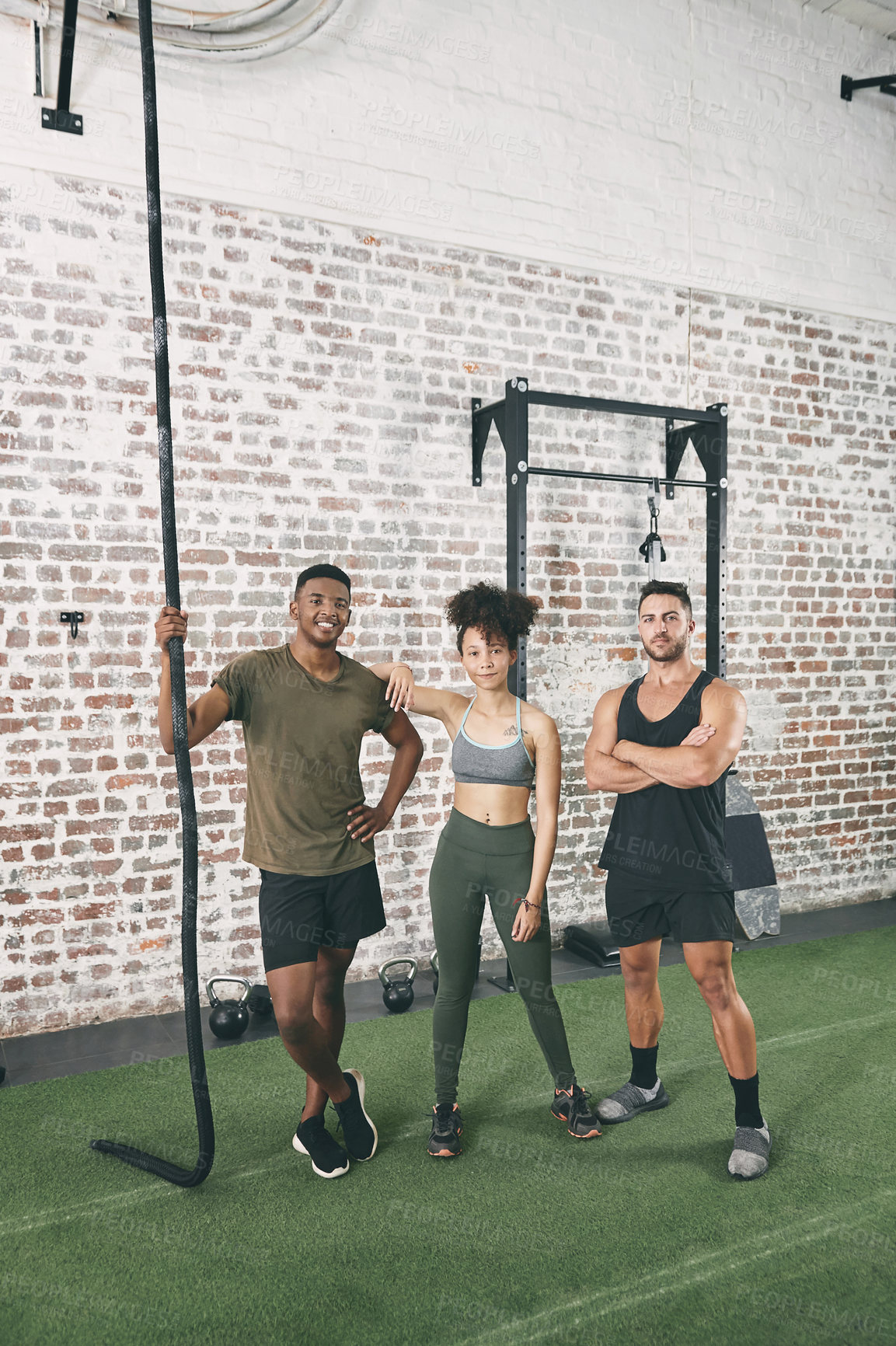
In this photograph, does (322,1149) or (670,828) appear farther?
(670,828)

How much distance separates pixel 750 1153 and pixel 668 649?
1.41 meters

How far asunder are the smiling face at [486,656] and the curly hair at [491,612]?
0.01m

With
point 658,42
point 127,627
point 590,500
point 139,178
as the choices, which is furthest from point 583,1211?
point 658,42

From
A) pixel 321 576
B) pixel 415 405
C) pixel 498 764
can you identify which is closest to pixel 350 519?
pixel 415 405

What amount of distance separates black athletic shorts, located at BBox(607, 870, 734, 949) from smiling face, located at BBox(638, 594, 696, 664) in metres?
0.67

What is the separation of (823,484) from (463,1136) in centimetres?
398

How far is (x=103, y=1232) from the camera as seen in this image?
2.33 metres

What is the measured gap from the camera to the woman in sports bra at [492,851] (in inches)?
105

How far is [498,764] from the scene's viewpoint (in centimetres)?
270

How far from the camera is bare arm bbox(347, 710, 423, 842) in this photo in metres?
2.64

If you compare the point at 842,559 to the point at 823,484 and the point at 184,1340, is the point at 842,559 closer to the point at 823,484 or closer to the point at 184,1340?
the point at 823,484
